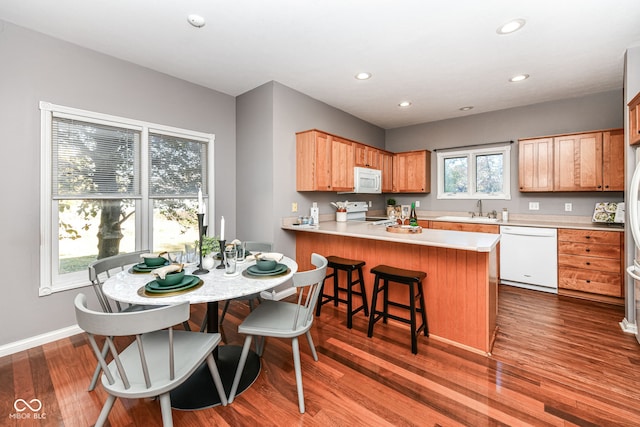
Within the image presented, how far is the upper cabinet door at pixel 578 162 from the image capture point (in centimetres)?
370

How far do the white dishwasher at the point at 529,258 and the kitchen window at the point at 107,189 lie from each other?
4396mm

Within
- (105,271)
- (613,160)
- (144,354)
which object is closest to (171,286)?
(144,354)

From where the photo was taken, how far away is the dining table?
1.53 meters

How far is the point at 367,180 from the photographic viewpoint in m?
4.61

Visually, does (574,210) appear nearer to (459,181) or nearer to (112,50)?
(459,181)

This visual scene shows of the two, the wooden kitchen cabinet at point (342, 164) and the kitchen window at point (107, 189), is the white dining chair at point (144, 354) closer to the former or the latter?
the kitchen window at point (107, 189)

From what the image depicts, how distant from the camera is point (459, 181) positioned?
5.12 m

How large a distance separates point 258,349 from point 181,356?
0.90m

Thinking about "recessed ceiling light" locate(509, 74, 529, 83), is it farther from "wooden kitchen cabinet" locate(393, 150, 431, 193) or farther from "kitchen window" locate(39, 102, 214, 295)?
"kitchen window" locate(39, 102, 214, 295)

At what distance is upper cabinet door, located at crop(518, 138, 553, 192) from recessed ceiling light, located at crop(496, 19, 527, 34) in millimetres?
2258

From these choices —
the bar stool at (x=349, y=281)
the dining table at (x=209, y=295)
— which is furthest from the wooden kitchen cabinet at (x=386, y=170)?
the dining table at (x=209, y=295)

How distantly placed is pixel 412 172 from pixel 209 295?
4.66m

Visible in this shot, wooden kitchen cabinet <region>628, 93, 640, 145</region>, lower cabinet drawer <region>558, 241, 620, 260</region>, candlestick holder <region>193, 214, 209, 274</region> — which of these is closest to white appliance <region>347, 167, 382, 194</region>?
lower cabinet drawer <region>558, 241, 620, 260</region>

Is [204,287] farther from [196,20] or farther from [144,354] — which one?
[196,20]
